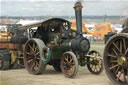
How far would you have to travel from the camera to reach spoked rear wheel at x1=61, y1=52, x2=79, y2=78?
7.30 metres

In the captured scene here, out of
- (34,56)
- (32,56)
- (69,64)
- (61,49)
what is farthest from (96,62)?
(32,56)

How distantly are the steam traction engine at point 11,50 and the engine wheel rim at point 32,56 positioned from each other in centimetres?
87

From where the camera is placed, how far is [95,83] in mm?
6617

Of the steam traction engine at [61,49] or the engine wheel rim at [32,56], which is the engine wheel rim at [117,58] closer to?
the steam traction engine at [61,49]

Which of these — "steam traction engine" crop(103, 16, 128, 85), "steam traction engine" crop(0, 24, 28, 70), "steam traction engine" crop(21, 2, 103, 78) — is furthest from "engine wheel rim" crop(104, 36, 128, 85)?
"steam traction engine" crop(0, 24, 28, 70)

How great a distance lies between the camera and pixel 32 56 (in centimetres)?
874

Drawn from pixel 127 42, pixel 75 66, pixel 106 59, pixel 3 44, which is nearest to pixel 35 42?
pixel 75 66

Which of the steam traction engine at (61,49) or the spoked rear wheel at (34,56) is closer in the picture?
the steam traction engine at (61,49)

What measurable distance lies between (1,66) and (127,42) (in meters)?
6.26

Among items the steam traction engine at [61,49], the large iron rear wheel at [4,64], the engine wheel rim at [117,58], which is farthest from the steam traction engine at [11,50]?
→ the engine wheel rim at [117,58]

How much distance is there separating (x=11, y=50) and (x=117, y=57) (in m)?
5.91

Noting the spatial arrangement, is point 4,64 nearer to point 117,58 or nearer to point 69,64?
point 69,64

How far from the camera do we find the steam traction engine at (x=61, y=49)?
7.72m

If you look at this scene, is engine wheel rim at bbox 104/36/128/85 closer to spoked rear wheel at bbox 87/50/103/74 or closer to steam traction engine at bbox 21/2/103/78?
steam traction engine at bbox 21/2/103/78
